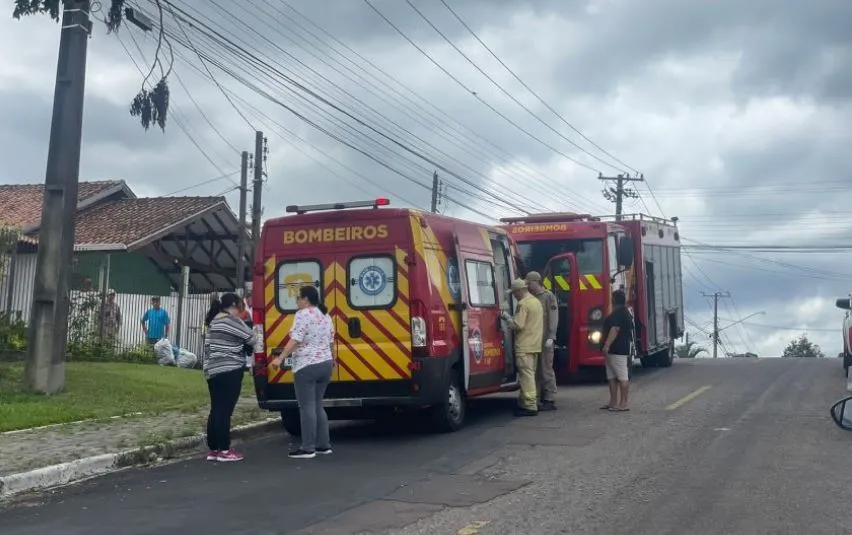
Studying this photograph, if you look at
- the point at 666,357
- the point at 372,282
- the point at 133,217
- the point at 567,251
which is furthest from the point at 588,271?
the point at 133,217

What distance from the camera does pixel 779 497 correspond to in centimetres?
763

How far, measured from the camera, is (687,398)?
14688 mm

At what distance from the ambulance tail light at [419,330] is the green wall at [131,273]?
1236cm

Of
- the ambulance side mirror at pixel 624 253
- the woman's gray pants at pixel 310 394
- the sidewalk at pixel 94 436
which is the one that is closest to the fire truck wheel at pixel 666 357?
the ambulance side mirror at pixel 624 253

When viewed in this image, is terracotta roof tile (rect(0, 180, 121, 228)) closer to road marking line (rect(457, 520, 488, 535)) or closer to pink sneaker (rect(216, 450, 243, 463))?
pink sneaker (rect(216, 450, 243, 463))

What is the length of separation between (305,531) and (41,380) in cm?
845

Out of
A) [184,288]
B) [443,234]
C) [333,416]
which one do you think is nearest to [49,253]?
[333,416]

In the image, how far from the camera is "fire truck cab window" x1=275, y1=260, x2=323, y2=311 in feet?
36.5

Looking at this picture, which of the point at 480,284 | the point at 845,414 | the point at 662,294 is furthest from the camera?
the point at 662,294

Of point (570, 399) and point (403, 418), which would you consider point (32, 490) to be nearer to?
point (403, 418)

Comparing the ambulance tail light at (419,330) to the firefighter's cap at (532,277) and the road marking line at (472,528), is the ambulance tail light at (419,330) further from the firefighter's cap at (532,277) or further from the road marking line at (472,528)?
the road marking line at (472,528)

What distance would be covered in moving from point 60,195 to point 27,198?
17.7m

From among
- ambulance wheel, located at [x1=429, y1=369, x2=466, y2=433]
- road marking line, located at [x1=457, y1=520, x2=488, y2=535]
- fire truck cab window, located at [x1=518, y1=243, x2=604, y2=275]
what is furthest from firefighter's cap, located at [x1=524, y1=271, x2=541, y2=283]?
road marking line, located at [x1=457, y1=520, x2=488, y2=535]

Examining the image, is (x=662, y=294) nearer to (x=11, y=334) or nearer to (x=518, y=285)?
(x=518, y=285)
